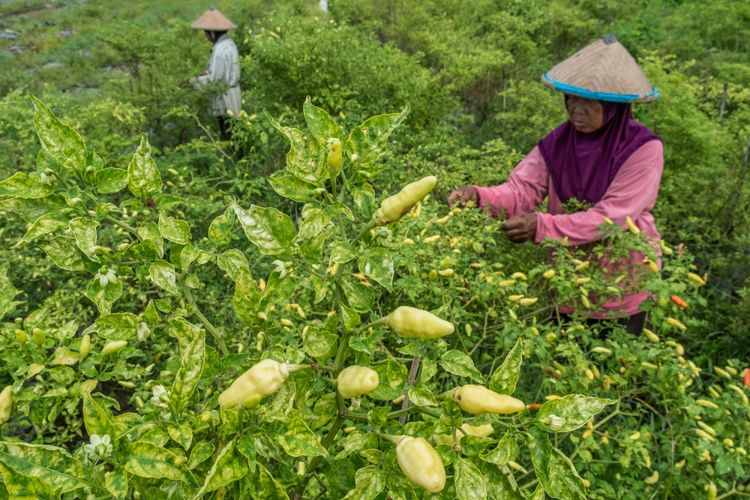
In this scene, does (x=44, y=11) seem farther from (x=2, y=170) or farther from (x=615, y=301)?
(x=615, y=301)

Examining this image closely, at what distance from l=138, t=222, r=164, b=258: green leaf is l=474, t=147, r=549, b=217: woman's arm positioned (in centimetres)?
195

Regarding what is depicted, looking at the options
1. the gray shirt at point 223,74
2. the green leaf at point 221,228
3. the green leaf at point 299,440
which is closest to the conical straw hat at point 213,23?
the gray shirt at point 223,74

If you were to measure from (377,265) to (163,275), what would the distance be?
36 centimetres

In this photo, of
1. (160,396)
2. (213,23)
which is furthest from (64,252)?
(213,23)

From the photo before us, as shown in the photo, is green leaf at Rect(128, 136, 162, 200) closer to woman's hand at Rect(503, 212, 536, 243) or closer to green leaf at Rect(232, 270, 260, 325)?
green leaf at Rect(232, 270, 260, 325)

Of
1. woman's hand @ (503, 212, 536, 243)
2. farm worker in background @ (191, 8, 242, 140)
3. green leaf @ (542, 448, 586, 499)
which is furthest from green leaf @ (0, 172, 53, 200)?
farm worker in background @ (191, 8, 242, 140)

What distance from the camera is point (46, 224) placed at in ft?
2.72

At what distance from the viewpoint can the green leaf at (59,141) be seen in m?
0.81

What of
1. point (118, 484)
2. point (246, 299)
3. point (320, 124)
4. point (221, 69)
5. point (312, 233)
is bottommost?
point (221, 69)

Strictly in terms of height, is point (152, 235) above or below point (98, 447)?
above

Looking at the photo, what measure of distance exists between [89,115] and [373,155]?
4.53m

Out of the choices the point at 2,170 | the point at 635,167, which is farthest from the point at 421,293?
the point at 2,170

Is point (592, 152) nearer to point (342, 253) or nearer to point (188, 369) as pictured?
point (342, 253)

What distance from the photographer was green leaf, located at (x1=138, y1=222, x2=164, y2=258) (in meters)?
0.88
